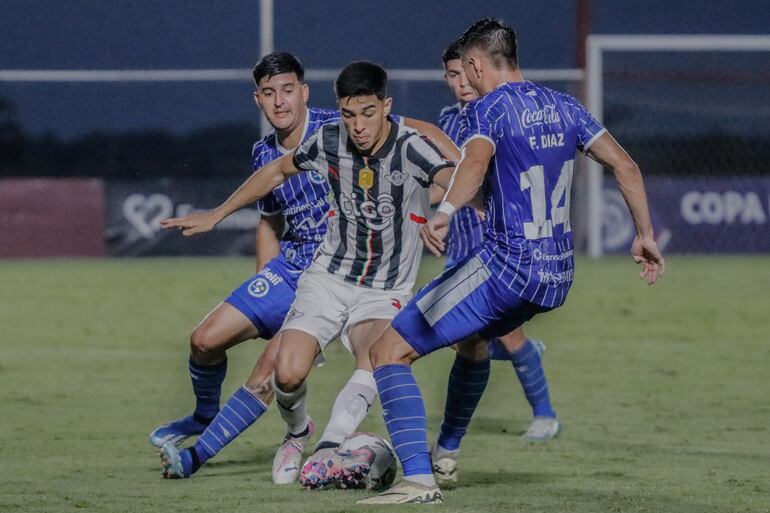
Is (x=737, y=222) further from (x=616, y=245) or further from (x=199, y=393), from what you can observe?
(x=199, y=393)

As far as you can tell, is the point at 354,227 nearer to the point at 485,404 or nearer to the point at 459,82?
the point at 459,82

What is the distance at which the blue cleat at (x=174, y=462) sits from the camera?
618 cm

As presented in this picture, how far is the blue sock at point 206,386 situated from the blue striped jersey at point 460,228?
1818 millimetres

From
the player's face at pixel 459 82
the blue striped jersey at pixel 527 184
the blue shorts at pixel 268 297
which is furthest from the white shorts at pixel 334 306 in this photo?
the player's face at pixel 459 82

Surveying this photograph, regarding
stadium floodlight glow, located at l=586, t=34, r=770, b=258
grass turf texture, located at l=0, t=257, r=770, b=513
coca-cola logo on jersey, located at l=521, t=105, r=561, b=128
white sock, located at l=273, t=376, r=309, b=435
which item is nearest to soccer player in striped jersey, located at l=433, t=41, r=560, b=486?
grass turf texture, located at l=0, t=257, r=770, b=513

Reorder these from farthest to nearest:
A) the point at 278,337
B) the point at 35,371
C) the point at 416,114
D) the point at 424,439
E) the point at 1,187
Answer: the point at 416,114 < the point at 1,187 < the point at 35,371 < the point at 278,337 < the point at 424,439

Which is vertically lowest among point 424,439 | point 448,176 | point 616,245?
point 616,245

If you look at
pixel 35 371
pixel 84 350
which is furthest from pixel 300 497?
pixel 84 350

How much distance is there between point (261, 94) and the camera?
6844mm

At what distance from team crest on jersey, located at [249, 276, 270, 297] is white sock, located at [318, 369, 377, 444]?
671 mm

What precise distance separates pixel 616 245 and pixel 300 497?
1484 centimetres

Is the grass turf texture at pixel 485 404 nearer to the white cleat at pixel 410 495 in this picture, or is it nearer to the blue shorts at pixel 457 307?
the white cleat at pixel 410 495

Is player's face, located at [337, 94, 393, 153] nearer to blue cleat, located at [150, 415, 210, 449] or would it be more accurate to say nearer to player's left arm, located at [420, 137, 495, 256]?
player's left arm, located at [420, 137, 495, 256]

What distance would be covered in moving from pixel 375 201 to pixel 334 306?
505 millimetres
